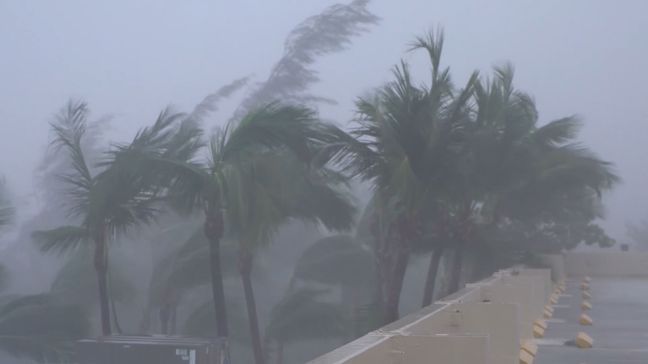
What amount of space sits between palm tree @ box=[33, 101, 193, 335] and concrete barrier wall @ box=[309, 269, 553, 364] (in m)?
6.49

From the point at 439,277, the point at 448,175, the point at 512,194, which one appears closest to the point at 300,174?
the point at 448,175

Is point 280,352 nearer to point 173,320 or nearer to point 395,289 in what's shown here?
point 173,320

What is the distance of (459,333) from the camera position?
988cm

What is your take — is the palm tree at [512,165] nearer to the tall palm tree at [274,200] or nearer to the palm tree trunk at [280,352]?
the tall palm tree at [274,200]

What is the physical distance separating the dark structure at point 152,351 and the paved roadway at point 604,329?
456 centimetres

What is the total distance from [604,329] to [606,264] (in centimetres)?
1989

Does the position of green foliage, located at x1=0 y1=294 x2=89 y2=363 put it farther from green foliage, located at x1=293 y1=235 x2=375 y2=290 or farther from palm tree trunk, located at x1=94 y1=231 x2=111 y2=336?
green foliage, located at x1=293 y1=235 x2=375 y2=290

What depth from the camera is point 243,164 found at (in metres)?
Result: 17.8

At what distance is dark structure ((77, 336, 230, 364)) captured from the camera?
1447cm

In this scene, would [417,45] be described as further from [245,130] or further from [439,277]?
[439,277]

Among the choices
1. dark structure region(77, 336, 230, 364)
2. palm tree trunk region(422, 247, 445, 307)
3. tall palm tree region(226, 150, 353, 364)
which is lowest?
dark structure region(77, 336, 230, 364)

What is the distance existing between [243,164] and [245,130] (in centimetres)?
57

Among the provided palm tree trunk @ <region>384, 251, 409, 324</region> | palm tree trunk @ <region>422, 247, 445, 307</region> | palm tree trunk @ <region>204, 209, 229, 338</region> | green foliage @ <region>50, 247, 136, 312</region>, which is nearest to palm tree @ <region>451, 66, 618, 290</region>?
palm tree trunk @ <region>422, 247, 445, 307</region>

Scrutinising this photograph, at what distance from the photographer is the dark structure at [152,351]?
14.5 metres
